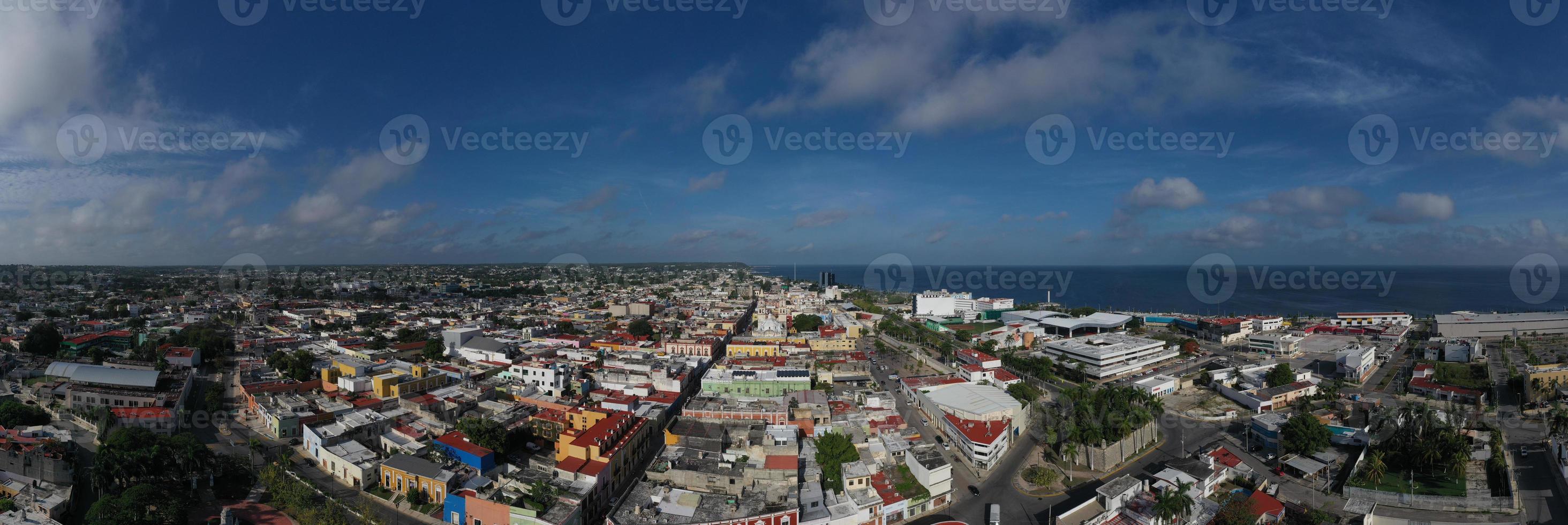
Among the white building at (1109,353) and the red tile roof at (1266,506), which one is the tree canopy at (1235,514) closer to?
the red tile roof at (1266,506)

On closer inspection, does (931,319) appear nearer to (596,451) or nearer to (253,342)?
(596,451)

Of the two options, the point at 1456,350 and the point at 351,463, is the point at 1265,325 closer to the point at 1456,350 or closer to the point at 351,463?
the point at 1456,350

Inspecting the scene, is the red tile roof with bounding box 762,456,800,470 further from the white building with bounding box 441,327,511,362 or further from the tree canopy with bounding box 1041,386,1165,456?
the white building with bounding box 441,327,511,362

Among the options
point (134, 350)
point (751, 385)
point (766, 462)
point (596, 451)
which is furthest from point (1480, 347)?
point (134, 350)

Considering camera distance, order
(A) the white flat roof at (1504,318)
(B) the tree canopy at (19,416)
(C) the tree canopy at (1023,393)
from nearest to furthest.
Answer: (B) the tree canopy at (19,416) < (C) the tree canopy at (1023,393) < (A) the white flat roof at (1504,318)

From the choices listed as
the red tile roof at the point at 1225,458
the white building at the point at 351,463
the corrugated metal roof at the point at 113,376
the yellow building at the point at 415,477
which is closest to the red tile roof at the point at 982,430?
the red tile roof at the point at 1225,458

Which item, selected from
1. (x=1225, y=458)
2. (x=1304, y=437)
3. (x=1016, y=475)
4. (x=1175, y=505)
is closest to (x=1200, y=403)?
(x=1304, y=437)
